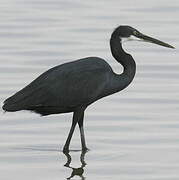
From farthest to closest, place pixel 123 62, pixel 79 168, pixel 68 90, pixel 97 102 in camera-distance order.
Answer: pixel 97 102 < pixel 123 62 < pixel 68 90 < pixel 79 168

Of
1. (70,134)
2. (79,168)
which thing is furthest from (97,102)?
(79,168)

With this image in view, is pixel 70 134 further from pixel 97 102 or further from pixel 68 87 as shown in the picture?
pixel 97 102

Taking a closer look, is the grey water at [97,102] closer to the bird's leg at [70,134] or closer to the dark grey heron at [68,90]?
the bird's leg at [70,134]

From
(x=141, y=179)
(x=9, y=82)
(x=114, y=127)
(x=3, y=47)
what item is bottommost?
(x=141, y=179)

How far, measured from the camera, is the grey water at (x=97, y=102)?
11.8 m

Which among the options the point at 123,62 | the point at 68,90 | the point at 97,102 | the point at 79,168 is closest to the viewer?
the point at 79,168

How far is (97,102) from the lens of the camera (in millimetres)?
14805

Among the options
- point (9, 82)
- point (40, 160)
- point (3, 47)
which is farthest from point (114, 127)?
point (3, 47)

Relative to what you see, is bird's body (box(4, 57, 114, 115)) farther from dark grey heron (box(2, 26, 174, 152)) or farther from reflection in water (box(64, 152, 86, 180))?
reflection in water (box(64, 152, 86, 180))

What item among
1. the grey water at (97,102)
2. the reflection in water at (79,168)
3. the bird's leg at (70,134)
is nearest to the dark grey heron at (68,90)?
the bird's leg at (70,134)

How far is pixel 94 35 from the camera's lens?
1919 centimetres

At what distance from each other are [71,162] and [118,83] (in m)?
1.14

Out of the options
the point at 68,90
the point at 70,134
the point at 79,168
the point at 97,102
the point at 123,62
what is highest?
the point at 97,102

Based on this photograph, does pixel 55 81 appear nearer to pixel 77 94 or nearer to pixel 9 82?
pixel 77 94
